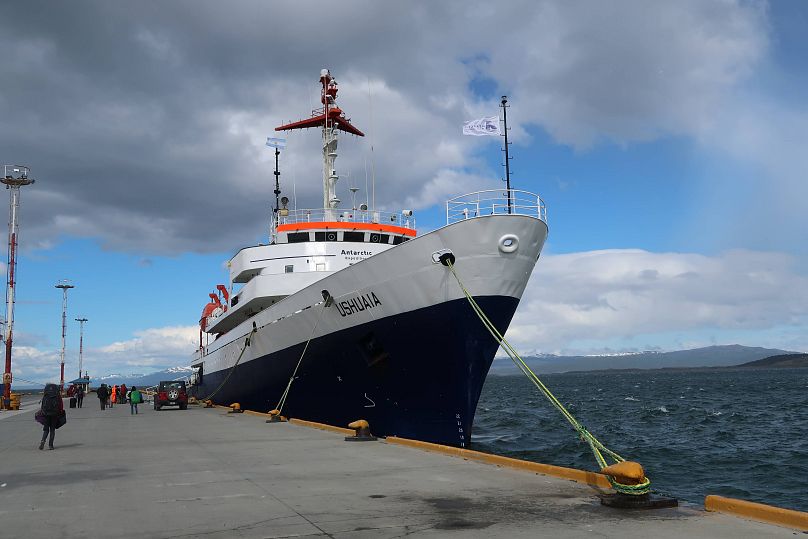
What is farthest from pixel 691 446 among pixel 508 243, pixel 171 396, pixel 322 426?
pixel 171 396

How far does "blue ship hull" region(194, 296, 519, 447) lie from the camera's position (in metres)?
13.2

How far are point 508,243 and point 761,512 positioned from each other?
7.84 metres

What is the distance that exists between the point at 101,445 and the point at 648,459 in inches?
605

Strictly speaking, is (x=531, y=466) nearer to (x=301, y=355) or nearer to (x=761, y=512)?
(x=761, y=512)

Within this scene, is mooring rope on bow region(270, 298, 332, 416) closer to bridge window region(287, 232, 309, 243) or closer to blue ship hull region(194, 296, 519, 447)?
blue ship hull region(194, 296, 519, 447)

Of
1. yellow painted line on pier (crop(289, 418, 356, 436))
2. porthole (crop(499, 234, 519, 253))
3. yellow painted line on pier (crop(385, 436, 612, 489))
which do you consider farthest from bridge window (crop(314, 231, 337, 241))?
yellow painted line on pier (crop(385, 436, 612, 489))

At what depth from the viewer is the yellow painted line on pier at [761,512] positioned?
5621mm

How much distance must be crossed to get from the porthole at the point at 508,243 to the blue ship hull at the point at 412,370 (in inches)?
42.0

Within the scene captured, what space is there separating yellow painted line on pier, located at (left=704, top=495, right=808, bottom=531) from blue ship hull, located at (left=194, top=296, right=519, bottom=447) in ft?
23.2

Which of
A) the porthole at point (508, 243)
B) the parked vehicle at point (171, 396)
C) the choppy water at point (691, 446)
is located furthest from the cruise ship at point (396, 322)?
the parked vehicle at point (171, 396)

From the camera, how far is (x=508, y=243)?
13133mm

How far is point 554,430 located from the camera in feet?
89.1

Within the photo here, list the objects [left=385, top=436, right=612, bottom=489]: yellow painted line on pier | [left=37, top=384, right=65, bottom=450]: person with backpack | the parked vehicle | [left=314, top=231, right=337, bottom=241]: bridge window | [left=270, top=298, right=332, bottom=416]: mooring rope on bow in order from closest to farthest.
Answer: [left=385, top=436, right=612, bottom=489]: yellow painted line on pier < [left=37, top=384, right=65, bottom=450]: person with backpack < [left=270, top=298, right=332, bottom=416]: mooring rope on bow < [left=314, top=231, right=337, bottom=241]: bridge window < the parked vehicle

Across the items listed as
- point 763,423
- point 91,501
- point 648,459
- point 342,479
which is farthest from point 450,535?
point 763,423
